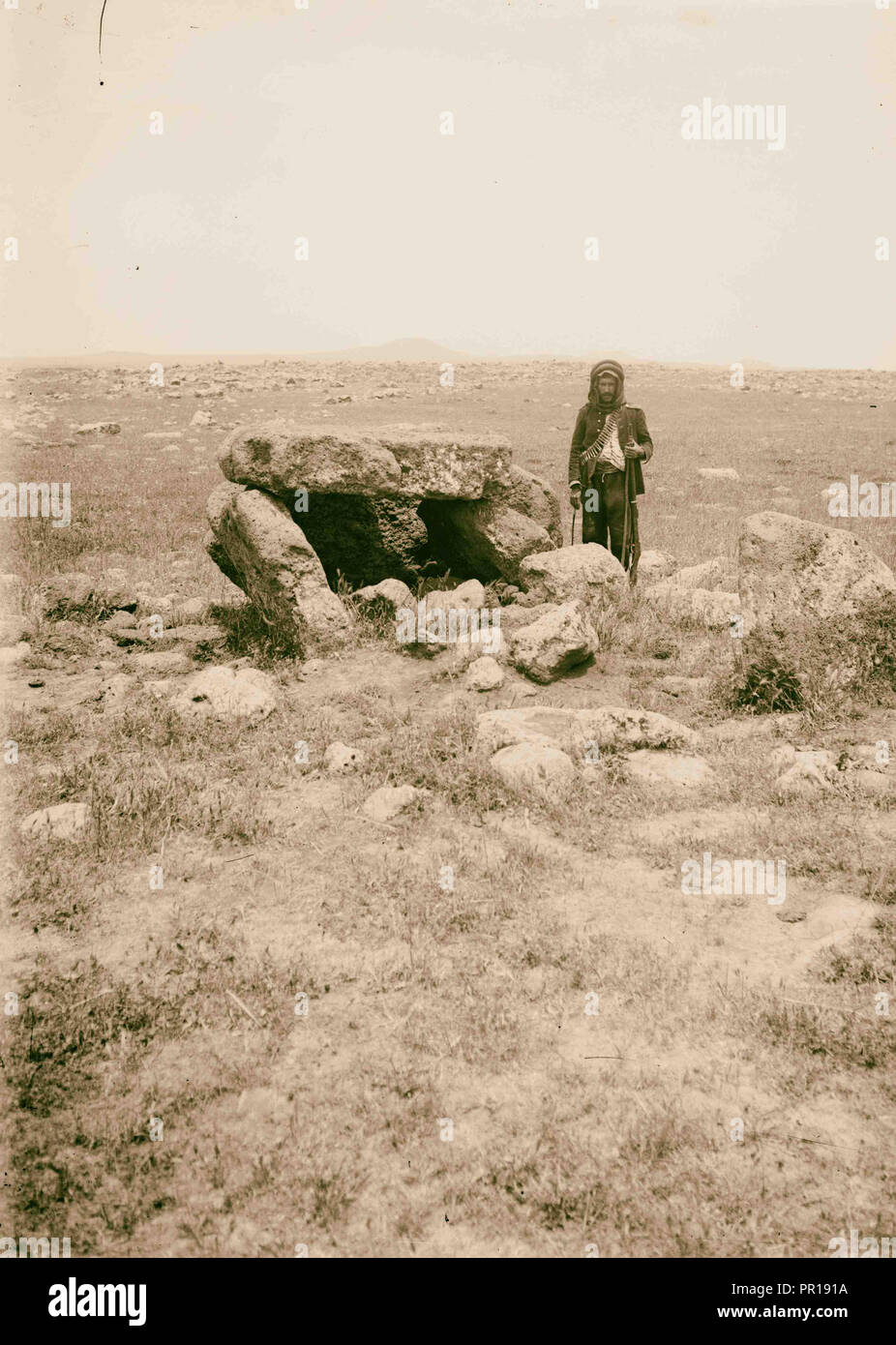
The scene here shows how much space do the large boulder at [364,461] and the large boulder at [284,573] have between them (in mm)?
298

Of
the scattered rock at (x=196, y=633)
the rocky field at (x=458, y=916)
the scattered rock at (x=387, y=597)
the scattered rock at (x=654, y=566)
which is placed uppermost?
the scattered rock at (x=654, y=566)

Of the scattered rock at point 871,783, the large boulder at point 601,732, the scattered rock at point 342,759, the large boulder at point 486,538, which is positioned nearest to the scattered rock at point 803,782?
the scattered rock at point 871,783

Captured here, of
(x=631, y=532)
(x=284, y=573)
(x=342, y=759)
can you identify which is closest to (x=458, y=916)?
(x=342, y=759)

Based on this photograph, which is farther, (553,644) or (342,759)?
(553,644)

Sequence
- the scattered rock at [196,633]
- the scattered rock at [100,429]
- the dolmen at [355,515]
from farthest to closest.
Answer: the scattered rock at [100,429]
the scattered rock at [196,633]
the dolmen at [355,515]

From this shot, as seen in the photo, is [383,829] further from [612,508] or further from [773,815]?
[612,508]

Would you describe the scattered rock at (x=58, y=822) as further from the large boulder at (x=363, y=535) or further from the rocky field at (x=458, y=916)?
the large boulder at (x=363, y=535)

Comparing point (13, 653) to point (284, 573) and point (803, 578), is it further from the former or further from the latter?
point (803, 578)

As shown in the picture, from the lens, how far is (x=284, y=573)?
866 centimetres

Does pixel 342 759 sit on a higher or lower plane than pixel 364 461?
lower

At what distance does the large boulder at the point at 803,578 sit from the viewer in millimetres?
7391

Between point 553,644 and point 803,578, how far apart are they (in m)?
2.02

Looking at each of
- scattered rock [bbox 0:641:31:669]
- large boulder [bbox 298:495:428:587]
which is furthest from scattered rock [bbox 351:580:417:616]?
scattered rock [bbox 0:641:31:669]
